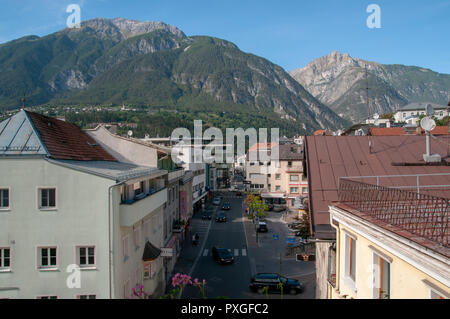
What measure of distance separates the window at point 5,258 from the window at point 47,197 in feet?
7.03

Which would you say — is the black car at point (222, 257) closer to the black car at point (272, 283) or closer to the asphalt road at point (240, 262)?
the asphalt road at point (240, 262)

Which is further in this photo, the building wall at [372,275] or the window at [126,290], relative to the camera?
the window at [126,290]

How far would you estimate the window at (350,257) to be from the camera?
8571 millimetres

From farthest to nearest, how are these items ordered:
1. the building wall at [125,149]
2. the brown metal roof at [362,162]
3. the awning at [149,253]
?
the building wall at [125,149] → the awning at [149,253] → the brown metal roof at [362,162]

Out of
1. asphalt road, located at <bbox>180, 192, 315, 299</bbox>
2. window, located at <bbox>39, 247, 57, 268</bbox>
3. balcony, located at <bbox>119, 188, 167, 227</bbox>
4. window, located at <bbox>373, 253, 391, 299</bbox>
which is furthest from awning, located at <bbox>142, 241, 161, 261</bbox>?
window, located at <bbox>373, 253, 391, 299</bbox>

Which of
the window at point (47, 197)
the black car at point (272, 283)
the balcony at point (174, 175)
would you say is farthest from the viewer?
the balcony at point (174, 175)

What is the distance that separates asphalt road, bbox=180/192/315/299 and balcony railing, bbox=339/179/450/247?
14.9 meters

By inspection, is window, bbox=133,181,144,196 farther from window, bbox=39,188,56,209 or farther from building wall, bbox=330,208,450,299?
building wall, bbox=330,208,450,299

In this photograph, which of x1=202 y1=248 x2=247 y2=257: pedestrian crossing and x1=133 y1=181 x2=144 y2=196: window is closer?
x1=133 y1=181 x2=144 y2=196: window

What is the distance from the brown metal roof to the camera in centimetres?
1275

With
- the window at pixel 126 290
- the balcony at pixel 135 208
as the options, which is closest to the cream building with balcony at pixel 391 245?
the balcony at pixel 135 208

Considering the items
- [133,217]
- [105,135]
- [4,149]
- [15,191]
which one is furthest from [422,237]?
[105,135]
